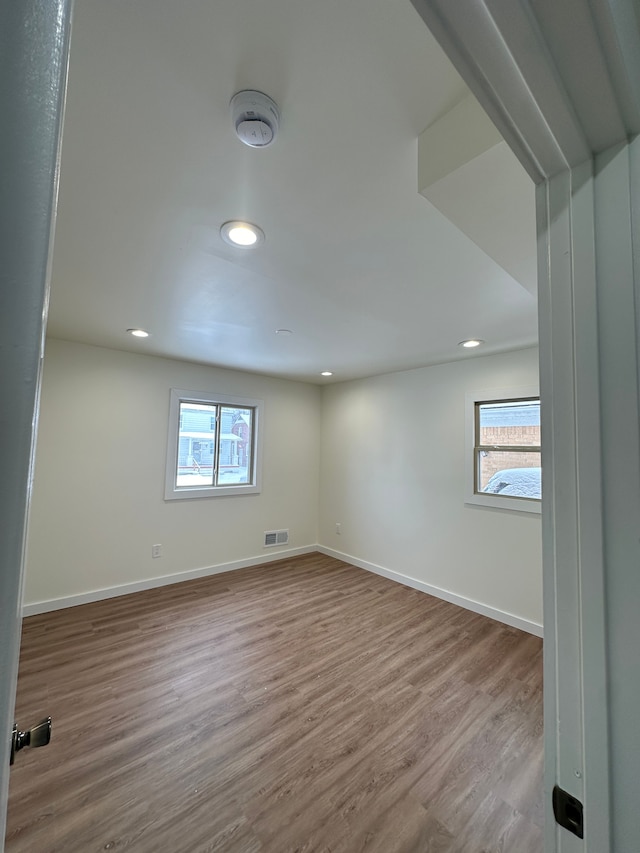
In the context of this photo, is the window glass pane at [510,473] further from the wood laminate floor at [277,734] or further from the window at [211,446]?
the window at [211,446]

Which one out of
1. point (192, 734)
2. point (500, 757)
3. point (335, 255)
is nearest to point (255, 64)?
point (335, 255)

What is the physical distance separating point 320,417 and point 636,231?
4.53m

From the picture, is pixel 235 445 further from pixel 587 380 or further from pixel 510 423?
pixel 587 380

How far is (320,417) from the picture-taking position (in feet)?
16.6

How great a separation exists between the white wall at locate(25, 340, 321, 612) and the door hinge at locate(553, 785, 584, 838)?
12.1ft

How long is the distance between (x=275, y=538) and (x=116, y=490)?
195 centimetres

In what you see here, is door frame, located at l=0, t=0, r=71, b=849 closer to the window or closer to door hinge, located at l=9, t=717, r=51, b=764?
door hinge, located at l=9, t=717, r=51, b=764

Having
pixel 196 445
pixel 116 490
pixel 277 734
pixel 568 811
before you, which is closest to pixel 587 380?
pixel 568 811

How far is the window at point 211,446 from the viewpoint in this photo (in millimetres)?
3805

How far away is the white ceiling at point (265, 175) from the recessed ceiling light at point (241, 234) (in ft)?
0.13

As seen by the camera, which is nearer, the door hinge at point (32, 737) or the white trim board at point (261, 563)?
the door hinge at point (32, 737)

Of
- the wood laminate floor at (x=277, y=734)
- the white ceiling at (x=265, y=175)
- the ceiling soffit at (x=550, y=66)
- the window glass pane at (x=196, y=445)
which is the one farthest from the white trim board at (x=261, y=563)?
the ceiling soffit at (x=550, y=66)

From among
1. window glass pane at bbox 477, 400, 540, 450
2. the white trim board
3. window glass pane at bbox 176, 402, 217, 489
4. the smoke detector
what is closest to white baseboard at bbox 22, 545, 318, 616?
the white trim board

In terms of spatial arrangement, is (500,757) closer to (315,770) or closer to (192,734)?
(315,770)
